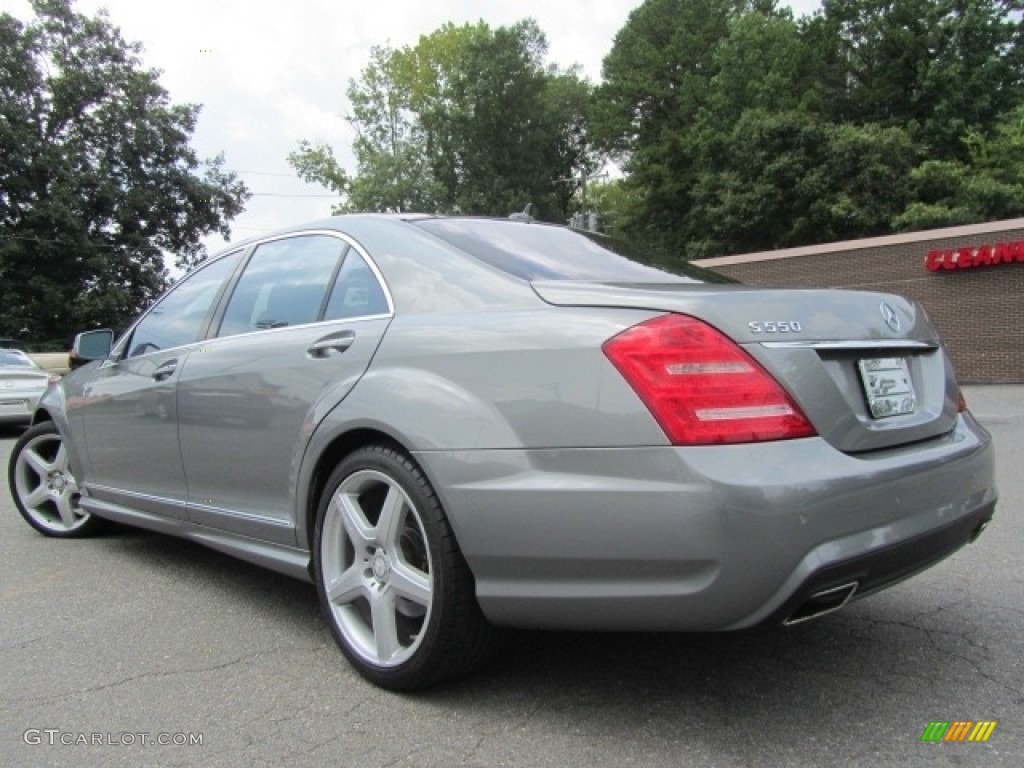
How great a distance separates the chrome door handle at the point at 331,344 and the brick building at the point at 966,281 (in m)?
17.0

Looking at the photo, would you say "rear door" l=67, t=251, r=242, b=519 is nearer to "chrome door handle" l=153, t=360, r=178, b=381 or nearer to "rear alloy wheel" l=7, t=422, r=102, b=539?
"chrome door handle" l=153, t=360, r=178, b=381

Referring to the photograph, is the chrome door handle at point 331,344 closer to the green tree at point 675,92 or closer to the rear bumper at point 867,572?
the rear bumper at point 867,572

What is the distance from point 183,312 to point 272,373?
1.15m

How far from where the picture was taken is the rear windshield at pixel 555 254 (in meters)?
2.69

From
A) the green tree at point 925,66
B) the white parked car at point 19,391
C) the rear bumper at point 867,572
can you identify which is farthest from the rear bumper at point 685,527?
the green tree at point 925,66

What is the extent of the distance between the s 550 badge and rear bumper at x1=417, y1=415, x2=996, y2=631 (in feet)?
0.98

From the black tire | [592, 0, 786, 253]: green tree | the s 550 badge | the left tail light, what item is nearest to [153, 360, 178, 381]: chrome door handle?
the black tire

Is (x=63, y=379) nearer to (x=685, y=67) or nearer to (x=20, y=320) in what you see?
(x=20, y=320)

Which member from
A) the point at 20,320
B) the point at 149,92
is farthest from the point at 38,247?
the point at 149,92

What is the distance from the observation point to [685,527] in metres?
2.02

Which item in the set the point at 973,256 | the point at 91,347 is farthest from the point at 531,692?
the point at 973,256

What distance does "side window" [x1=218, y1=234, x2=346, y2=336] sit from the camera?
315 cm

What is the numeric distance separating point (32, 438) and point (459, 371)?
3.69m

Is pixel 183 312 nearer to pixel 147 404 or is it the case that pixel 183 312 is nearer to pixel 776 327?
pixel 147 404
